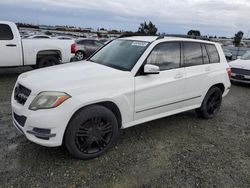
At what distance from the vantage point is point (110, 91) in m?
3.30

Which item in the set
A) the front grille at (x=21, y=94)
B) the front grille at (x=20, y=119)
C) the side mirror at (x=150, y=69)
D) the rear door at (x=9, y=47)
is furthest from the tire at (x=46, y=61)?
the side mirror at (x=150, y=69)

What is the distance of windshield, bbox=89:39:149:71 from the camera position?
12.4 feet

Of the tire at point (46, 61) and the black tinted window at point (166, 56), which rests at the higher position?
the black tinted window at point (166, 56)

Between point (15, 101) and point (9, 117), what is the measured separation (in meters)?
1.57

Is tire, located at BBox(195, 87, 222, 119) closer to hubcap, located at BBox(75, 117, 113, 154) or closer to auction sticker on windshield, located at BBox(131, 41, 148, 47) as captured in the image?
auction sticker on windshield, located at BBox(131, 41, 148, 47)

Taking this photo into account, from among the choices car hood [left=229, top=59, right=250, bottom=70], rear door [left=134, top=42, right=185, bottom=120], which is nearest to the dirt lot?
rear door [left=134, top=42, right=185, bottom=120]

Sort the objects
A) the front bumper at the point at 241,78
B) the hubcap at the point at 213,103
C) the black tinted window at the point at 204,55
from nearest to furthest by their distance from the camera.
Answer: the black tinted window at the point at 204,55, the hubcap at the point at 213,103, the front bumper at the point at 241,78

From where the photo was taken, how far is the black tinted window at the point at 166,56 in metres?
3.91

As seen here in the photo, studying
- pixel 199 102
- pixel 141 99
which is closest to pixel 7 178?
pixel 141 99

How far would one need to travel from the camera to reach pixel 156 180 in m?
3.02

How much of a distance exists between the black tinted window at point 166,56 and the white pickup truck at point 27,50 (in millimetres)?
5668

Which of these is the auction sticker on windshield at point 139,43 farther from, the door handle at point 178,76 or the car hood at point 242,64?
the car hood at point 242,64

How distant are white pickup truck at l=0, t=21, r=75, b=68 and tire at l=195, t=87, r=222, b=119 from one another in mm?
5843

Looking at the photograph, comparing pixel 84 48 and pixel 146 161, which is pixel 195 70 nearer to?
pixel 146 161
